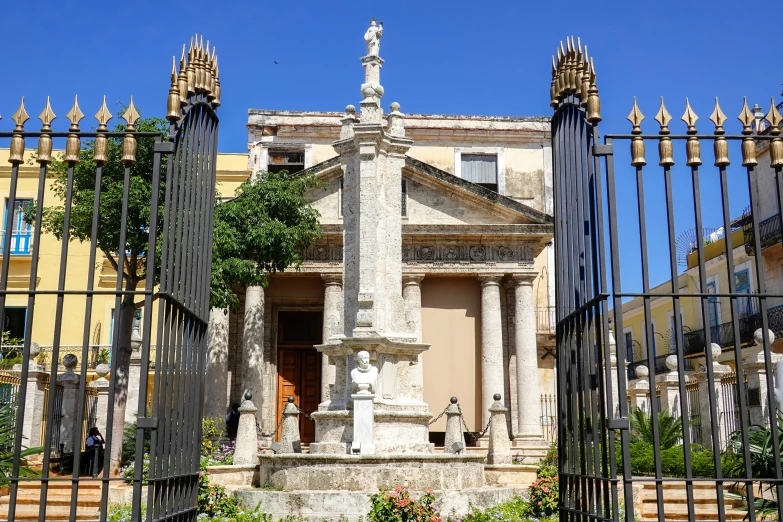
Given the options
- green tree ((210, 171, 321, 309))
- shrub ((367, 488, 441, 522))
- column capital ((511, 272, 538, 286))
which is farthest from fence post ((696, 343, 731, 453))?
shrub ((367, 488, 441, 522))

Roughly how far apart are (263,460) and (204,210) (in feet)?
21.4

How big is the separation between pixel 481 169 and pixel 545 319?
19.2 ft

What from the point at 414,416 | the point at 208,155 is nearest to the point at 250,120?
the point at 414,416

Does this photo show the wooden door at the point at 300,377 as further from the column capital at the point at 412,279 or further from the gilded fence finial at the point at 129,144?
the gilded fence finial at the point at 129,144

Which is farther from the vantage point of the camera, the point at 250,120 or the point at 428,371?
the point at 250,120

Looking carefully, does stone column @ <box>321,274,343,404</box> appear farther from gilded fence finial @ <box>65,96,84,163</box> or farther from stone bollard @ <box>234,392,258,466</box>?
gilded fence finial @ <box>65,96,84,163</box>

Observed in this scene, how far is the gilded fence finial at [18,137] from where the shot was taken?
5.70 metres

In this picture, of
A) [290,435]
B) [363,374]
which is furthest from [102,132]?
[290,435]

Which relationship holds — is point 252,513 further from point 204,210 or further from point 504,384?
point 504,384

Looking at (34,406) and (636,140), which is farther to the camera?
(34,406)

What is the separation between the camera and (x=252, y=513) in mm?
10383

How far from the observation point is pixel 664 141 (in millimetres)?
5730

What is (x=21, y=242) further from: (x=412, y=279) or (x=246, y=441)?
(x=246, y=441)

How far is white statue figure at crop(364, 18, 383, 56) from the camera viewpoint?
44.5 feet
